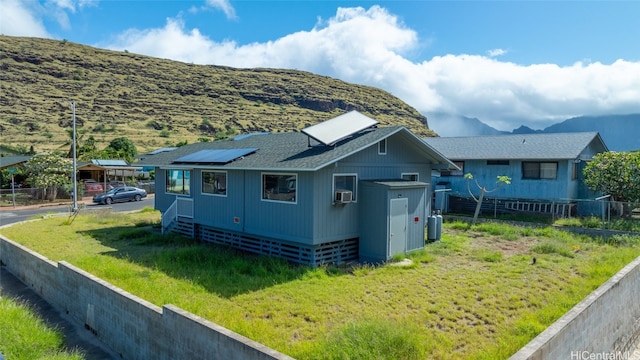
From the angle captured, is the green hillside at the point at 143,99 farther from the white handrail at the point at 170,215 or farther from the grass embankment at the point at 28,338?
the grass embankment at the point at 28,338

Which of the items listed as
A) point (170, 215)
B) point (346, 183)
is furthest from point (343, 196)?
point (170, 215)

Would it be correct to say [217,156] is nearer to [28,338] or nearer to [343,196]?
[343,196]

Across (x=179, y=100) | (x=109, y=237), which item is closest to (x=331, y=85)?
(x=179, y=100)

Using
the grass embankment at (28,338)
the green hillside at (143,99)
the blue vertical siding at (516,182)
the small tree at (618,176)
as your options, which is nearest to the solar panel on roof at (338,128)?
the grass embankment at (28,338)

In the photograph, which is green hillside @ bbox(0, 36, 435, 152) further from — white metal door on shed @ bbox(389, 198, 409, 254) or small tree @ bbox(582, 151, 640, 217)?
small tree @ bbox(582, 151, 640, 217)

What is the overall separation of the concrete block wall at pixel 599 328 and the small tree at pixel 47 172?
34435 millimetres

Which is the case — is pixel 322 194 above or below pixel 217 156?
below

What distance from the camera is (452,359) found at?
5.88 m

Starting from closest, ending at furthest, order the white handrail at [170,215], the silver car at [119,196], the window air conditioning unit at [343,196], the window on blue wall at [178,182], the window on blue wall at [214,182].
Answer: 1. the window air conditioning unit at [343,196]
2. the window on blue wall at [214,182]
3. the window on blue wall at [178,182]
4. the white handrail at [170,215]
5. the silver car at [119,196]

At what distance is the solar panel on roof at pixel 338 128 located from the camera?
1228 centimetres

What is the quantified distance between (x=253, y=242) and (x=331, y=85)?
108894 mm

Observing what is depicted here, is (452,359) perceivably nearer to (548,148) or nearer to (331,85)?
(548,148)

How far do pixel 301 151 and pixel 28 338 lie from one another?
26.4ft

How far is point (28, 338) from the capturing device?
765cm
